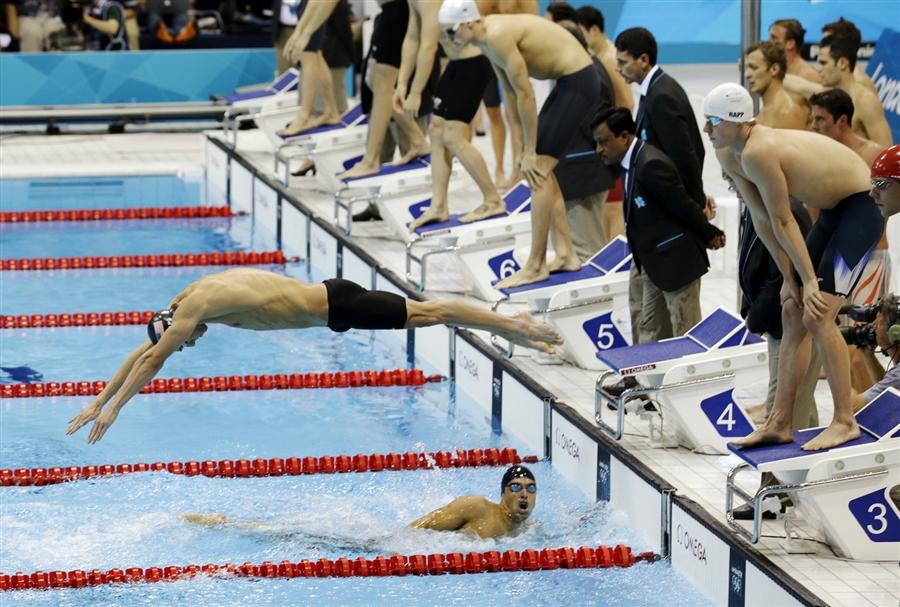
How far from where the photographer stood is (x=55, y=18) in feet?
52.2

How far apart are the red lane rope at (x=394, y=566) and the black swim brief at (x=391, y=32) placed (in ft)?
16.8

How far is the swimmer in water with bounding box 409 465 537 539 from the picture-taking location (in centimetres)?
558

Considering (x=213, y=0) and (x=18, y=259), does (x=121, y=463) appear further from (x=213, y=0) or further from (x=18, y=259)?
(x=213, y=0)

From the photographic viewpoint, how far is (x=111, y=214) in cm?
1177

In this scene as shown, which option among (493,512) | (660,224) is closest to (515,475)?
(493,512)

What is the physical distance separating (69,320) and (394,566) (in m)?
4.00

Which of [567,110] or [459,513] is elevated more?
[567,110]

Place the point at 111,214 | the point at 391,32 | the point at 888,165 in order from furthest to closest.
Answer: the point at 111,214 < the point at 391,32 < the point at 888,165

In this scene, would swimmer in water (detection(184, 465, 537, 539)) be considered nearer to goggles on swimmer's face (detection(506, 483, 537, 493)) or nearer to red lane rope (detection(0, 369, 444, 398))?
goggles on swimmer's face (detection(506, 483, 537, 493))

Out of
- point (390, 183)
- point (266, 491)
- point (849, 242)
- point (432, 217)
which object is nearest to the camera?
point (849, 242)

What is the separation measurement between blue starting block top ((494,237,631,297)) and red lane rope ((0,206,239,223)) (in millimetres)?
4970

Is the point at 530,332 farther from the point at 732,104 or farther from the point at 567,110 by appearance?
the point at 567,110

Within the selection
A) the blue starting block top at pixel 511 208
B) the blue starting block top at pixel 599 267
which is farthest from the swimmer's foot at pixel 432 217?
the blue starting block top at pixel 599 267

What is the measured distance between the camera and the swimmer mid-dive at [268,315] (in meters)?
5.47
